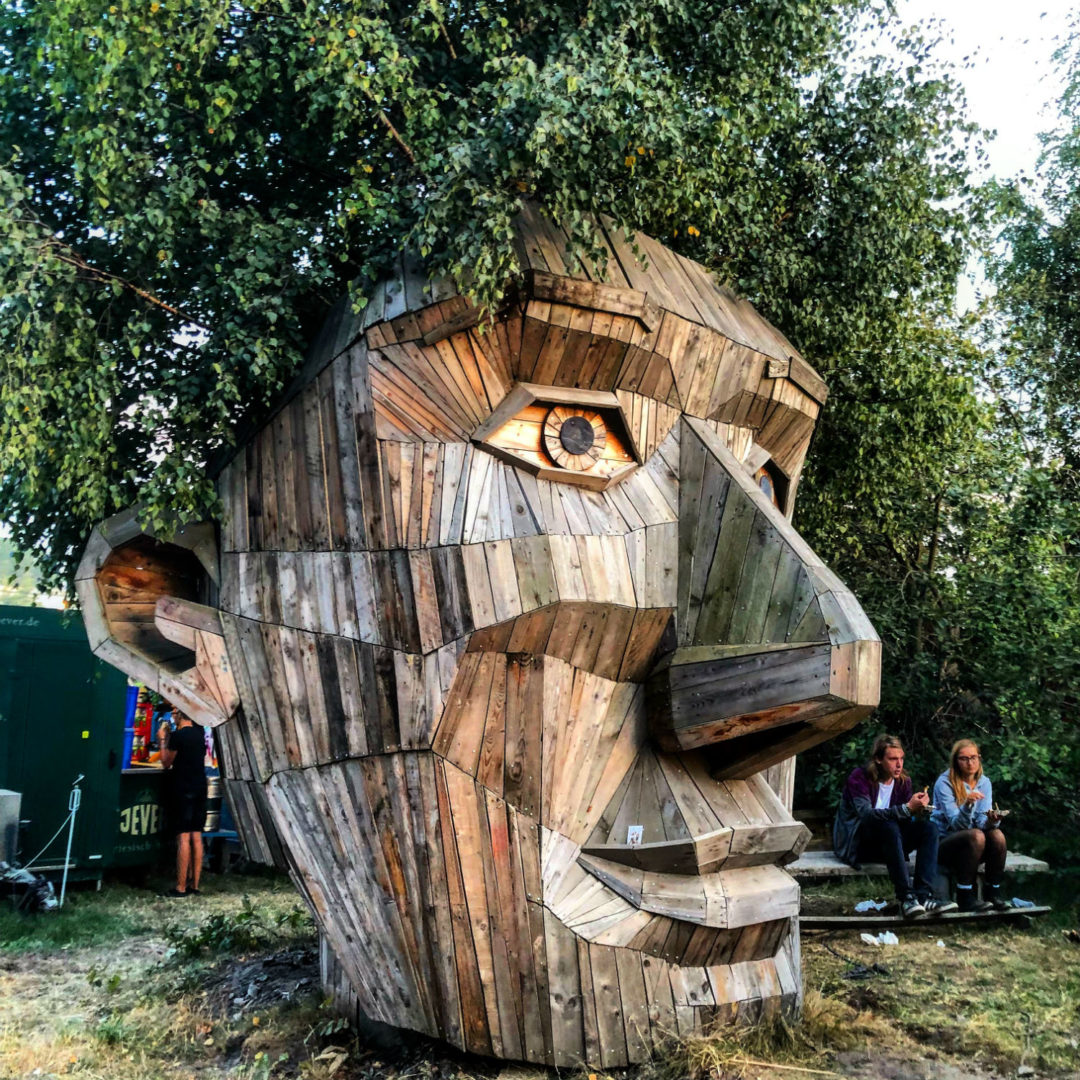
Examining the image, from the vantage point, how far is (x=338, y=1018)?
19.9ft

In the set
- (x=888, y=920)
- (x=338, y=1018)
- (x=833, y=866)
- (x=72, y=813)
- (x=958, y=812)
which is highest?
(x=958, y=812)

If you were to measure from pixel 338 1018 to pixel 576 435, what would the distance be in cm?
334

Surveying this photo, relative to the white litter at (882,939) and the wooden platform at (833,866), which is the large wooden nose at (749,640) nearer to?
the wooden platform at (833,866)

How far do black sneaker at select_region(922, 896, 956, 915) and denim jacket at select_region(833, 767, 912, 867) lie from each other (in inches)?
23.9

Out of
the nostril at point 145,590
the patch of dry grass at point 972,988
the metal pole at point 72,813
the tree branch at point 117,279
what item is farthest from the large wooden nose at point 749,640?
the metal pole at point 72,813

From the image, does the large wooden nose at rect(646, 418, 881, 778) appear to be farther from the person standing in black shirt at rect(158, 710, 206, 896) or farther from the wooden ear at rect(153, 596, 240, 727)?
the person standing in black shirt at rect(158, 710, 206, 896)

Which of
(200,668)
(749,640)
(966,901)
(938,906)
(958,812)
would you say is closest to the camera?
(749,640)

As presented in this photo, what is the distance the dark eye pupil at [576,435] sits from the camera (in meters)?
5.60

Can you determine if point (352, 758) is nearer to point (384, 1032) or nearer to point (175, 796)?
point (384, 1032)

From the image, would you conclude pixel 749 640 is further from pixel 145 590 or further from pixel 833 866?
pixel 833 866

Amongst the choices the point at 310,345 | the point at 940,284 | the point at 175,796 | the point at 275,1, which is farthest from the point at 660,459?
the point at 175,796

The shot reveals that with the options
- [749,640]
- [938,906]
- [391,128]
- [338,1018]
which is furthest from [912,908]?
[391,128]

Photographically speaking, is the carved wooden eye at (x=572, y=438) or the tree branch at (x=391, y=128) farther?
the tree branch at (x=391, y=128)

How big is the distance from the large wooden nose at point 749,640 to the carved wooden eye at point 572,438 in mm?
518
